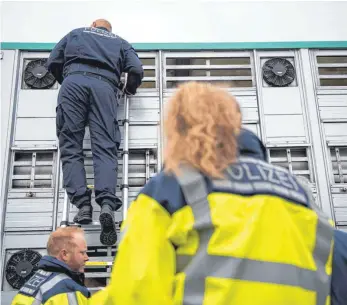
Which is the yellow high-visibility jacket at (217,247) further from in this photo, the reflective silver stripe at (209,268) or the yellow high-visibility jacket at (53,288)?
the yellow high-visibility jacket at (53,288)

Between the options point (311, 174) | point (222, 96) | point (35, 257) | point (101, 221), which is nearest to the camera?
point (222, 96)

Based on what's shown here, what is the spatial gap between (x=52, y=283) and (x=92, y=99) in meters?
1.58

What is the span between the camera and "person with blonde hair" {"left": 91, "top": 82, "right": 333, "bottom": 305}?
126 centimetres

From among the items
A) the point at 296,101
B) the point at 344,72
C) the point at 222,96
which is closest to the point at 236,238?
the point at 222,96

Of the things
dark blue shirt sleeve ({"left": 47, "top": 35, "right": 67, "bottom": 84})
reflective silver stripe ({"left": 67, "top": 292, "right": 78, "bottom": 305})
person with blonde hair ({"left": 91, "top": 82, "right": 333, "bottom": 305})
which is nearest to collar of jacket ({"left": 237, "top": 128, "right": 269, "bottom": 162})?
person with blonde hair ({"left": 91, "top": 82, "right": 333, "bottom": 305})

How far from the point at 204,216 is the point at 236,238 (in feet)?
0.35

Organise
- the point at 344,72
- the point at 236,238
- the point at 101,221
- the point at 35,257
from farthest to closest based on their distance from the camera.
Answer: the point at 344,72 < the point at 35,257 < the point at 101,221 < the point at 236,238

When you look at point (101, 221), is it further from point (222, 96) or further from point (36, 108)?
point (222, 96)

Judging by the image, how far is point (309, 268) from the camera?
1330 millimetres

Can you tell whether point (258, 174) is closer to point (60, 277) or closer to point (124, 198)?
point (60, 277)

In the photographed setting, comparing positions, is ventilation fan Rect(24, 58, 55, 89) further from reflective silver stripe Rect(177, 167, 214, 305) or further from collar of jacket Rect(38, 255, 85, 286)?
reflective silver stripe Rect(177, 167, 214, 305)

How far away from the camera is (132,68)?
12.2 ft

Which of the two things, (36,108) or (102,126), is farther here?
(36,108)

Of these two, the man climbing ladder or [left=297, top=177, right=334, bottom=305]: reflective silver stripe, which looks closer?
[left=297, top=177, right=334, bottom=305]: reflective silver stripe
